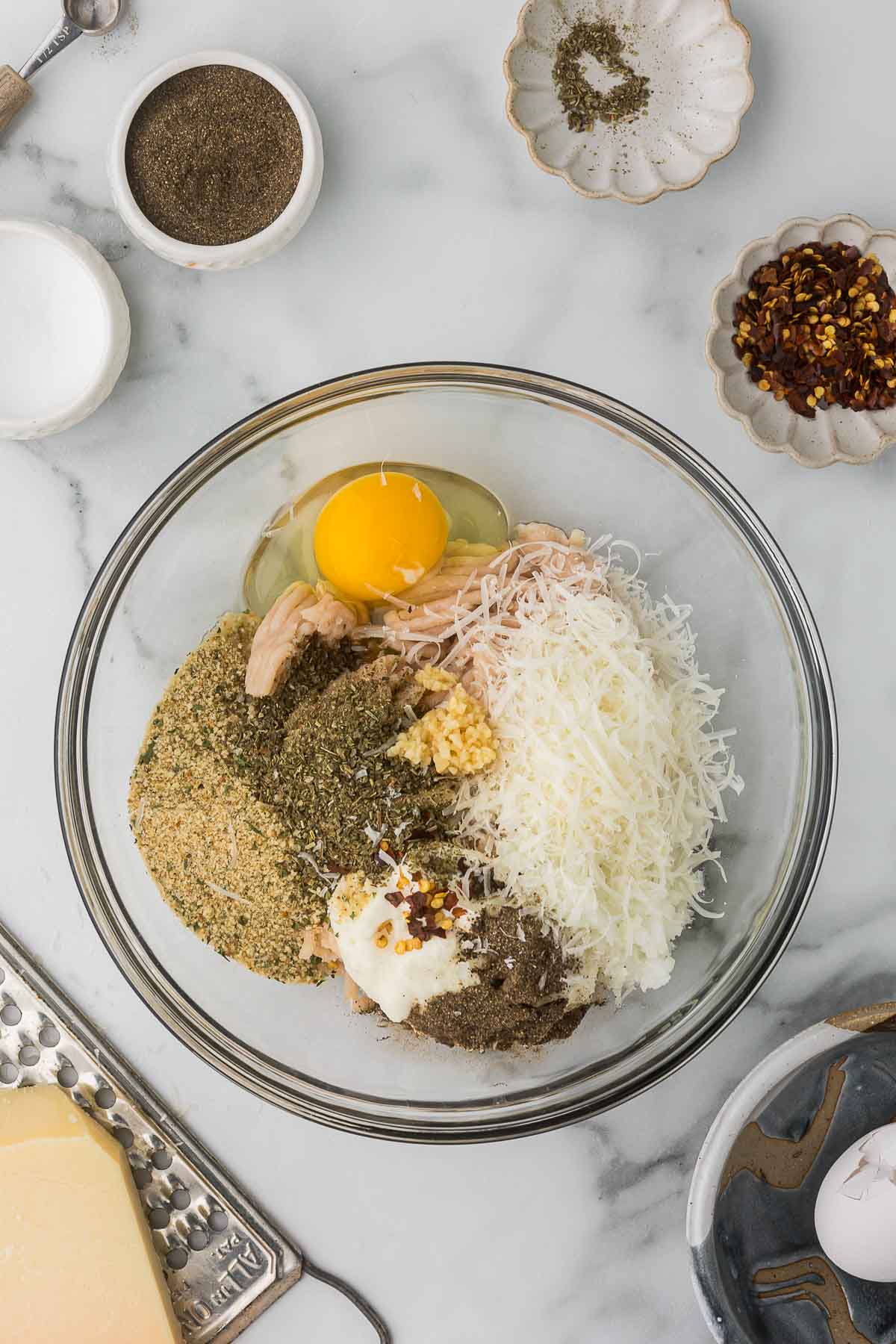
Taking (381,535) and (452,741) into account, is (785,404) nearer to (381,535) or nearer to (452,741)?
(381,535)

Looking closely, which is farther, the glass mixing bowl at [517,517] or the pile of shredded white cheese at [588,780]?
the glass mixing bowl at [517,517]

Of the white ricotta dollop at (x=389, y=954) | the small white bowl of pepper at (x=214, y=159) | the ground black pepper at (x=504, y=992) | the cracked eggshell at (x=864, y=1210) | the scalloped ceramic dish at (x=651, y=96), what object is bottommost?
the cracked eggshell at (x=864, y=1210)

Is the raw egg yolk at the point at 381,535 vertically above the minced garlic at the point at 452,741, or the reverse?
the raw egg yolk at the point at 381,535

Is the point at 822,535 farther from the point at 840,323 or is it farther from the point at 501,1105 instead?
the point at 501,1105

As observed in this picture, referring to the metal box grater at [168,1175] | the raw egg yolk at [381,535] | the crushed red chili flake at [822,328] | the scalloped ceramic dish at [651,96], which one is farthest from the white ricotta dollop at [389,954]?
the scalloped ceramic dish at [651,96]

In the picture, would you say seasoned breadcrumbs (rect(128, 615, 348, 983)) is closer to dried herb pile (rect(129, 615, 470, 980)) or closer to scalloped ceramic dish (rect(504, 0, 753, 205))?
dried herb pile (rect(129, 615, 470, 980))

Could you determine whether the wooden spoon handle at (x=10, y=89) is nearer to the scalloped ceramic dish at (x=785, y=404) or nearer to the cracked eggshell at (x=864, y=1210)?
the scalloped ceramic dish at (x=785, y=404)

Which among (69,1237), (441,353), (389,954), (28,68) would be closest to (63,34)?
(28,68)
